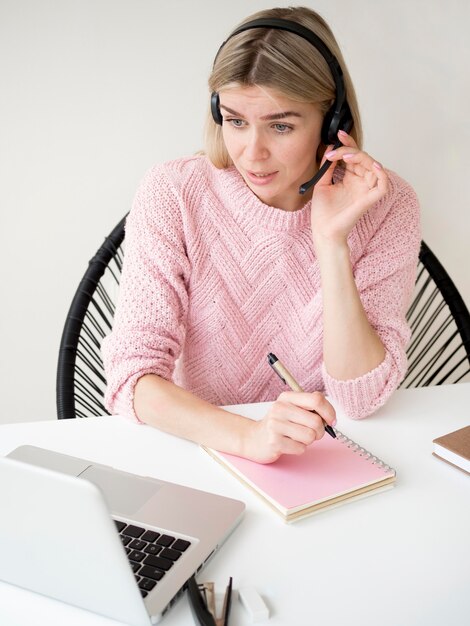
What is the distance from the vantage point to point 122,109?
160 cm

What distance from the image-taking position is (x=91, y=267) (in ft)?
4.87

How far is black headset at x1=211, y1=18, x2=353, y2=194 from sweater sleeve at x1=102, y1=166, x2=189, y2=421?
191mm

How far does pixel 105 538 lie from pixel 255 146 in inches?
29.0

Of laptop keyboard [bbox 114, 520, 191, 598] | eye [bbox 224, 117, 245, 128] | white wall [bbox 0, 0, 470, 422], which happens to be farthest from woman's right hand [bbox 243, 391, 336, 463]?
white wall [bbox 0, 0, 470, 422]

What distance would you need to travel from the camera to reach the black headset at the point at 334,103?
1.13m

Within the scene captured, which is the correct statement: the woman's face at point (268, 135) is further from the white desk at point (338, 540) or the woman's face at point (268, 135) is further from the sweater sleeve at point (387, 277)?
the white desk at point (338, 540)

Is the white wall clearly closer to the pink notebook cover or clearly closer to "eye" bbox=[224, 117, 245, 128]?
"eye" bbox=[224, 117, 245, 128]

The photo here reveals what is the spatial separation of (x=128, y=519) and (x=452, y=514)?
404 mm

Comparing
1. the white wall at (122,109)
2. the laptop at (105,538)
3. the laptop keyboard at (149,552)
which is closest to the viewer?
the laptop at (105,538)

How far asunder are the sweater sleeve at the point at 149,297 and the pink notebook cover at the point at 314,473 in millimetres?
247

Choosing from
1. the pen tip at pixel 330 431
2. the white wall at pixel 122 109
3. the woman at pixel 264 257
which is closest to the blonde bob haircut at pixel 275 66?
the woman at pixel 264 257

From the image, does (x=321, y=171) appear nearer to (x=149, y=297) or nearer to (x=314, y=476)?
(x=149, y=297)

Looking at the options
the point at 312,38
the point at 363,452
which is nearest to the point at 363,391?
the point at 363,452

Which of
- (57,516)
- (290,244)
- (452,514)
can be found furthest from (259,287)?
(57,516)
